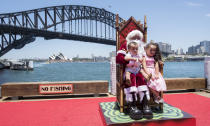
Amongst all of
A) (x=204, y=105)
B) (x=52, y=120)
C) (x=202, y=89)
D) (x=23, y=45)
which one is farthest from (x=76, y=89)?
(x=23, y=45)

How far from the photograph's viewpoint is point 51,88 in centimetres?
601

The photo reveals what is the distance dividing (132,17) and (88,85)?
3289 millimetres

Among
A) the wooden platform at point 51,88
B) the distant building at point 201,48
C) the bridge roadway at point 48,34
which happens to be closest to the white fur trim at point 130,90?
the wooden platform at point 51,88

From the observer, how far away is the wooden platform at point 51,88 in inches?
230

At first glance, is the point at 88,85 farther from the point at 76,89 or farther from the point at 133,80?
the point at 133,80

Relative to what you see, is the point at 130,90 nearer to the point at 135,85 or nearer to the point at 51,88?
the point at 135,85

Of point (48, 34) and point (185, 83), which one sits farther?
point (48, 34)

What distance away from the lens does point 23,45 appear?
31547mm

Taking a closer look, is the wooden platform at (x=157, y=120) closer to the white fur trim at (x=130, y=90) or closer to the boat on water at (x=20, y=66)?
the white fur trim at (x=130, y=90)

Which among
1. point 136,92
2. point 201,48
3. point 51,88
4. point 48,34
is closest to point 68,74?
point 48,34

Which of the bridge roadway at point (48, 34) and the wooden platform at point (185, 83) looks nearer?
the wooden platform at point (185, 83)

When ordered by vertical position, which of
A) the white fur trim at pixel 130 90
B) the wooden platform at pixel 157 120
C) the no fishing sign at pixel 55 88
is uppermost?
the white fur trim at pixel 130 90

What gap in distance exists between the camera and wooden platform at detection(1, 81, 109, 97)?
19.2 ft

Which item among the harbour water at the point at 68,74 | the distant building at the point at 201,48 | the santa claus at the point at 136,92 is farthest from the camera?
the distant building at the point at 201,48
